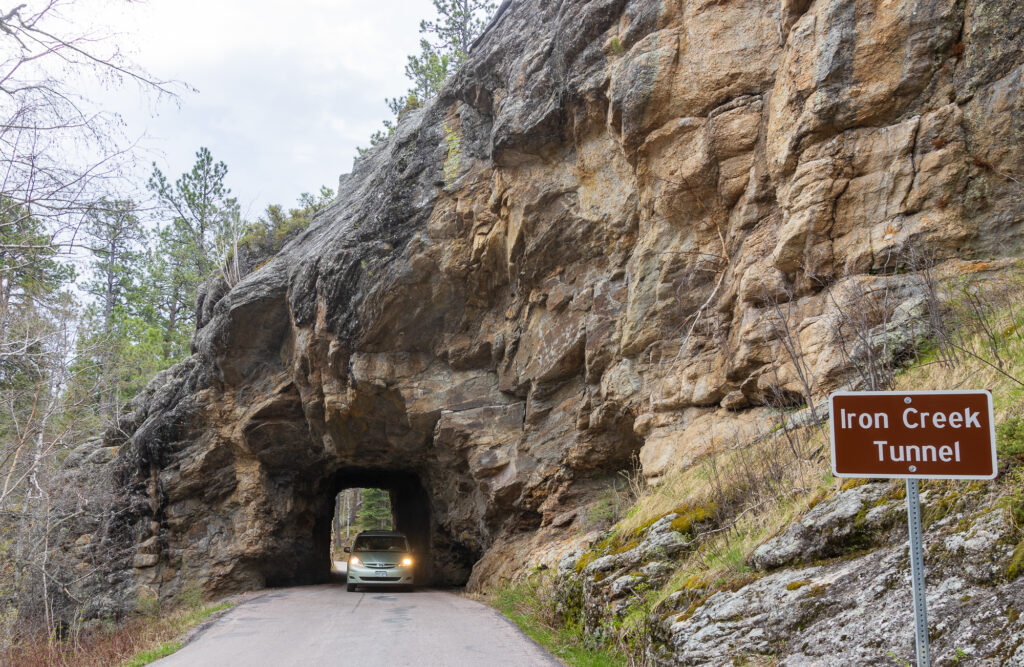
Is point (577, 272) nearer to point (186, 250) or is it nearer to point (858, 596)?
point (858, 596)

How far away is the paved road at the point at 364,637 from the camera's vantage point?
25.7ft

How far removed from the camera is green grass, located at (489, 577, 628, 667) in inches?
284

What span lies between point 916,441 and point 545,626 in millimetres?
7299

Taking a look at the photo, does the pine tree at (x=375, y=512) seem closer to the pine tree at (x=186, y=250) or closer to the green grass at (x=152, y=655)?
the pine tree at (x=186, y=250)

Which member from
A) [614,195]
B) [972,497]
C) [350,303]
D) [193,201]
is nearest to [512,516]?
[350,303]

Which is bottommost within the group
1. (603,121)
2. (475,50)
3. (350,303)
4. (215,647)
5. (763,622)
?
(215,647)

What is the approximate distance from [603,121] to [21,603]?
17.2 m

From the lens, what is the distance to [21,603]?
15781mm

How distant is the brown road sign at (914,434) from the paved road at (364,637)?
5045 mm

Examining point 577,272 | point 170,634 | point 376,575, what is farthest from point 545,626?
point 376,575

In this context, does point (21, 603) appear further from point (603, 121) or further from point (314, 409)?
point (603, 121)

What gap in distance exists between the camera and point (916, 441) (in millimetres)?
3338

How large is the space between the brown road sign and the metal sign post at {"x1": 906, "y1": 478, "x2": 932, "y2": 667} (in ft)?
0.45

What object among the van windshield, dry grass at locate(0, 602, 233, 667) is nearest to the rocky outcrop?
dry grass at locate(0, 602, 233, 667)
